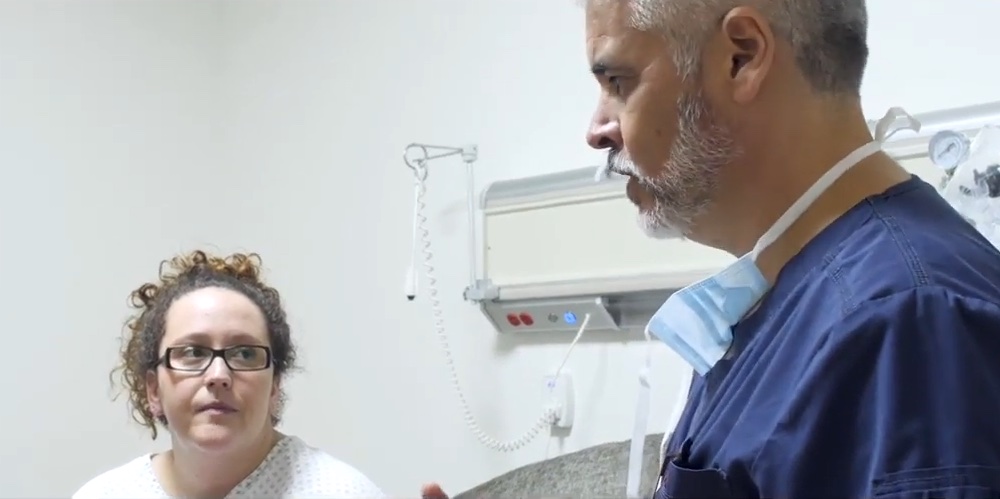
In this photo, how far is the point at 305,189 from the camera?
257 cm

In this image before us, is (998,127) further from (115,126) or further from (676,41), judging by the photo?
(115,126)

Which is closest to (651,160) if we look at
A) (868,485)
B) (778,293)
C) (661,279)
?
(778,293)

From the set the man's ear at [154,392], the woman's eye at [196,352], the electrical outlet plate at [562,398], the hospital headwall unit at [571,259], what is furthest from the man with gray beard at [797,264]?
the man's ear at [154,392]

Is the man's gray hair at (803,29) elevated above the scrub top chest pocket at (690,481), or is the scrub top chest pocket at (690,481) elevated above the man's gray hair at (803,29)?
the man's gray hair at (803,29)

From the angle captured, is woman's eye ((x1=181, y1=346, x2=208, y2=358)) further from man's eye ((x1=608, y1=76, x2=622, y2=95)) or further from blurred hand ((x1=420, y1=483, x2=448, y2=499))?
man's eye ((x1=608, y1=76, x2=622, y2=95))

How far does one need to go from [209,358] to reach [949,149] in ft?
4.09

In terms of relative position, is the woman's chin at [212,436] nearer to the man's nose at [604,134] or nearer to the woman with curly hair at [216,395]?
the woman with curly hair at [216,395]

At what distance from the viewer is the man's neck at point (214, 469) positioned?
1.80 metres

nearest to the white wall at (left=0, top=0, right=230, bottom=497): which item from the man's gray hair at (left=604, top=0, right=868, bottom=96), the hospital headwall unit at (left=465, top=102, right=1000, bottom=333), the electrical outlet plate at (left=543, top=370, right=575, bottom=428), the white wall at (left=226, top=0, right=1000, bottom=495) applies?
the white wall at (left=226, top=0, right=1000, bottom=495)

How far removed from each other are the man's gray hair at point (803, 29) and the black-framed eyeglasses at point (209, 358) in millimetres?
1117

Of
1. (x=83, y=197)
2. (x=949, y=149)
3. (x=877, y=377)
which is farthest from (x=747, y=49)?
(x=83, y=197)

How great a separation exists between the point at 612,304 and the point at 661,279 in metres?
0.16

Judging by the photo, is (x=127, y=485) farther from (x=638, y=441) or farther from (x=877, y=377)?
(x=877, y=377)

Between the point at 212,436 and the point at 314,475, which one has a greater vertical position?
the point at 212,436
